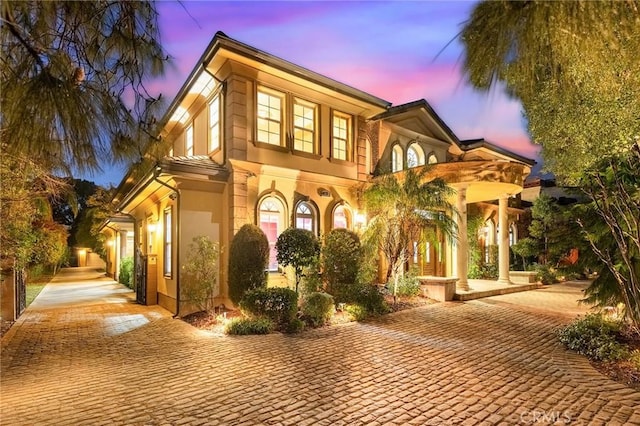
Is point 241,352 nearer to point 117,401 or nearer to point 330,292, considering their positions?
point 117,401

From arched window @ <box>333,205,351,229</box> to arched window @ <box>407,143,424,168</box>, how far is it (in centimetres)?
445

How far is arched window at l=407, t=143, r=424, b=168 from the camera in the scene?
51.5 ft

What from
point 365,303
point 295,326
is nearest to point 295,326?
point 295,326

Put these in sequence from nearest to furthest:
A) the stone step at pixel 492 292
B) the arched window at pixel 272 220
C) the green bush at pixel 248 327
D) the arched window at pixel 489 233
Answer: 1. the green bush at pixel 248 327
2. the arched window at pixel 272 220
3. the stone step at pixel 492 292
4. the arched window at pixel 489 233

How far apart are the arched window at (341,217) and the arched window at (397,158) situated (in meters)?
3.27

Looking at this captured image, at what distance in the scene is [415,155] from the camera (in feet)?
52.9

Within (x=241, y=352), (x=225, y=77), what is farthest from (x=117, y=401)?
(x=225, y=77)

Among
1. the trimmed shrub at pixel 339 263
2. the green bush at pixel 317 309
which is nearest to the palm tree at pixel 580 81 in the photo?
the trimmed shrub at pixel 339 263

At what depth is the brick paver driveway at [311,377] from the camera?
3.86 meters

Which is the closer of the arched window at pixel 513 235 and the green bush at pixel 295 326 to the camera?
the green bush at pixel 295 326

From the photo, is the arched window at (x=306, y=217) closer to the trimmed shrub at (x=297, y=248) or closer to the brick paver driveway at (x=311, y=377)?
the trimmed shrub at (x=297, y=248)

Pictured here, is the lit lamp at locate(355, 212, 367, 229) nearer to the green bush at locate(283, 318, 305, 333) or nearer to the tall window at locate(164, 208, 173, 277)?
the green bush at locate(283, 318, 305, 333)

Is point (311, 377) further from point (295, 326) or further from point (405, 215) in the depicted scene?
point (405, 215)

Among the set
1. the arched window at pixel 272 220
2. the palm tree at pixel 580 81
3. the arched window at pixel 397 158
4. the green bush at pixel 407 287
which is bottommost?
the green bush at pixel 407 287
